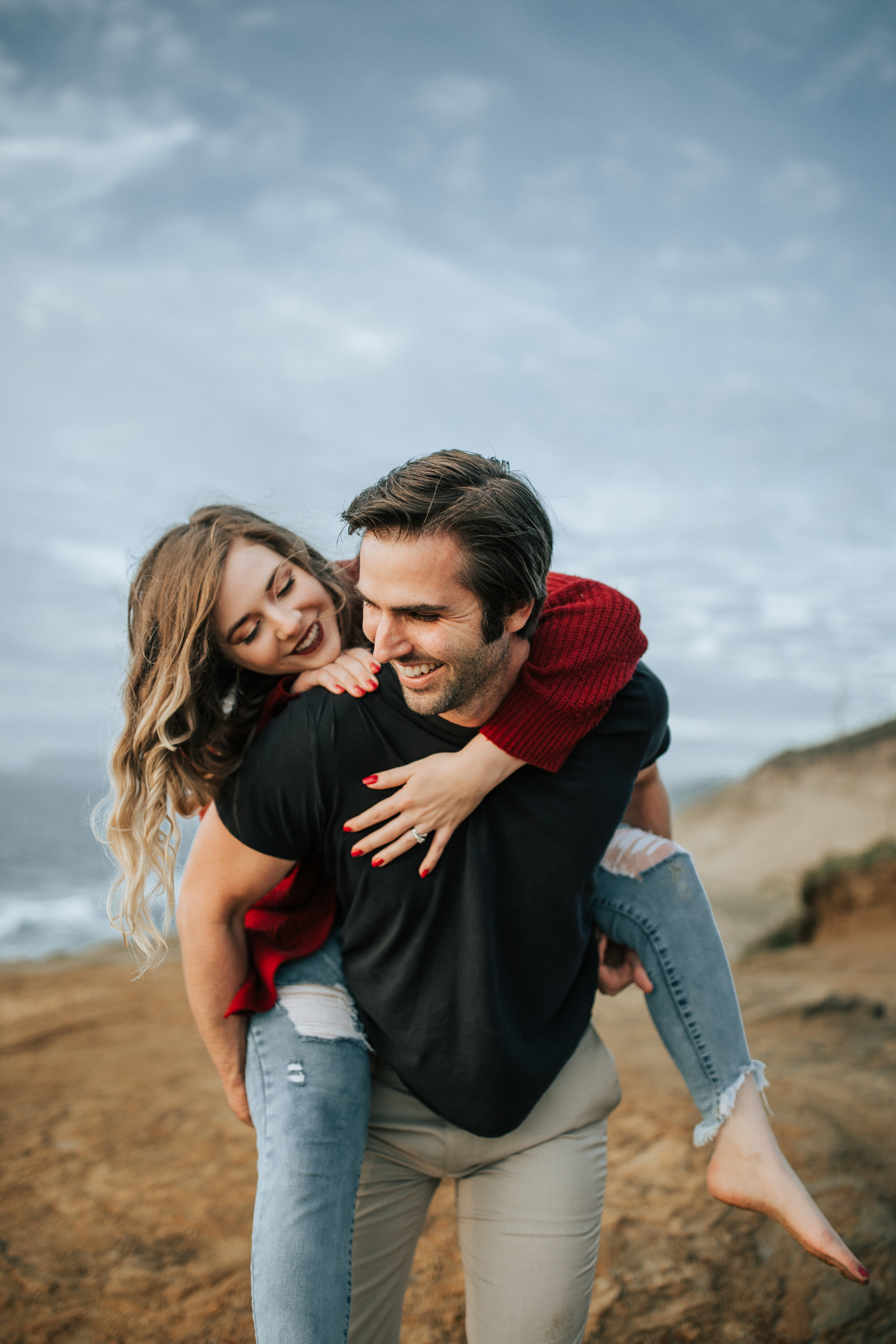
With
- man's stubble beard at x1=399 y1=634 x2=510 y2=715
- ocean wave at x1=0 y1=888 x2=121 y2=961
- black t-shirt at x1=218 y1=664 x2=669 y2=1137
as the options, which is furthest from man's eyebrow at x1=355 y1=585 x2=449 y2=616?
ocean wave at x1=0 y1=888 x2=121 y2=961

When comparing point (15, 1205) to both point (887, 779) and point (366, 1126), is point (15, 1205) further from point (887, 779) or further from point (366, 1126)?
→ point (887, 779)

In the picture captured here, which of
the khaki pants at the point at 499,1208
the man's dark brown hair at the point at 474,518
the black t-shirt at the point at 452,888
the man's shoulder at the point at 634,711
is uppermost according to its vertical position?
the man's dark brown hair at the point at 474,518

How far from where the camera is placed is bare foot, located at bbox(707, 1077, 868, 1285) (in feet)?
6.81

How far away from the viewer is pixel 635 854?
2.43 meters

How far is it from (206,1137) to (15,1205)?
104cm

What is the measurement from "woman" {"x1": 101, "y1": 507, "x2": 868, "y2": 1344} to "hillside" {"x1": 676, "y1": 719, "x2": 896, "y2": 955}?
1395 centimetres

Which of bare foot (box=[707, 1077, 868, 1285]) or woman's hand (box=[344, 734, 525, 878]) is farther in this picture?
bare foot (box=[707, 1077, 868, 1285])

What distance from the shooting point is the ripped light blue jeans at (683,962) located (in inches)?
92.0

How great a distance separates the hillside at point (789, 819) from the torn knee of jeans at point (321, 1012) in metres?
14.4

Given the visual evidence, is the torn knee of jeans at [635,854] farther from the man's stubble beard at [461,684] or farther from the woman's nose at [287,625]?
the woman's nose at [287,625]

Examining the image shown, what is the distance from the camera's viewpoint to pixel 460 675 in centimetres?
195

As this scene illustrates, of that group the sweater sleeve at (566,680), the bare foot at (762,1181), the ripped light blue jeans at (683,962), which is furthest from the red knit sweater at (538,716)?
the bare foot at (762,1181)

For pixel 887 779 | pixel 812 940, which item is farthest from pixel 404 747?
pixel 887 779

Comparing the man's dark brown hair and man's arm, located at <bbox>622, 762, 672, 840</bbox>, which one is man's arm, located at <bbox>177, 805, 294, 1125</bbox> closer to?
the man's dark brown hair
